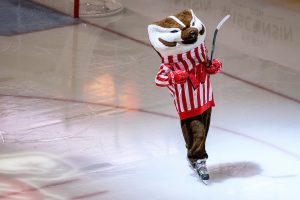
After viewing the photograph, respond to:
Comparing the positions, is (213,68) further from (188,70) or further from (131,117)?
(131,117)

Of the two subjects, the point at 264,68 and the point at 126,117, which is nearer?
the point at 126,117

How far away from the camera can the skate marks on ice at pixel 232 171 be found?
5.29 m

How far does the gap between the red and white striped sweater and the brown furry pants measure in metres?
0.04

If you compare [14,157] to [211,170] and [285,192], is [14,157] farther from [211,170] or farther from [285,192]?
[285,192]

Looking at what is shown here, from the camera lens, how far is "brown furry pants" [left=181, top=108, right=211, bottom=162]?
5.05 meters

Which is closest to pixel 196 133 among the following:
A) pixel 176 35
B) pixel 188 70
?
pixel 188 70

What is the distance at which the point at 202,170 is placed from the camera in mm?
5152

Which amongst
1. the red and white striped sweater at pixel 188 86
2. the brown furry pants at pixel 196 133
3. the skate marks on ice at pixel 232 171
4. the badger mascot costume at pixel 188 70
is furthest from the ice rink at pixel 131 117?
the red and white striped sweater at pixel 188 86

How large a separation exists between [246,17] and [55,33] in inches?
79.0

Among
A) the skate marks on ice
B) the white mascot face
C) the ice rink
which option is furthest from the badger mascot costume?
the ice rink

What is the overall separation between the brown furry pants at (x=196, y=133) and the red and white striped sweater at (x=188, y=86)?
38 mm

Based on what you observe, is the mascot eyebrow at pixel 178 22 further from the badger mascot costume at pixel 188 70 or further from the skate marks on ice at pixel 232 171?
the skate marks on ice at pixel 232 171

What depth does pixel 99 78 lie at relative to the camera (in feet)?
23.2

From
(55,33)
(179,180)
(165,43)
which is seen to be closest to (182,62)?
(165,43)
